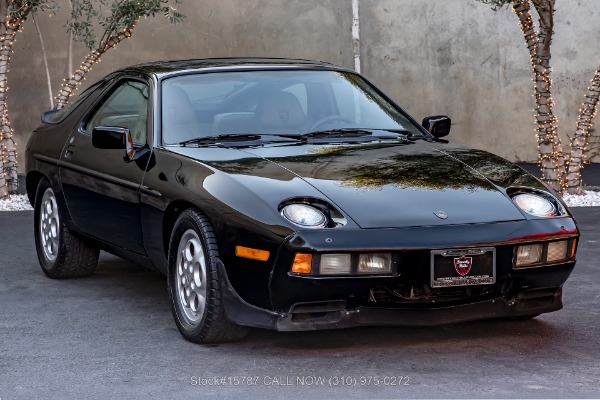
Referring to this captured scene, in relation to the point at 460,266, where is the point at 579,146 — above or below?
below

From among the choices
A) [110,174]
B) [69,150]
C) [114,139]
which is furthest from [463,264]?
[69,150]

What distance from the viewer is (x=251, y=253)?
586cm

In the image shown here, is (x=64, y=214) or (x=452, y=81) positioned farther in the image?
(x=452, y=81)

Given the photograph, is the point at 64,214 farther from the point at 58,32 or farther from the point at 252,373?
the point at 58,32

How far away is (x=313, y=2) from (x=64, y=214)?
865 centimetres

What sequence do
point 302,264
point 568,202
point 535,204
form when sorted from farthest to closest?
point 568,202 → point 535,204 → point 302,264

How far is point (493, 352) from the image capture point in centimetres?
609

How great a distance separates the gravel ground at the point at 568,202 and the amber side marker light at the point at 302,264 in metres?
7.72

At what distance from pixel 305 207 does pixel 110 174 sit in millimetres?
1847

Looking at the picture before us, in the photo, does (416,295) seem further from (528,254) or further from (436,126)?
(436,126)

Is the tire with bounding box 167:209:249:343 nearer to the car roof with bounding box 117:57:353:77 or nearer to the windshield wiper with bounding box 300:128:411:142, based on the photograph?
the windshield wiper with bounding box 300:128:411:142

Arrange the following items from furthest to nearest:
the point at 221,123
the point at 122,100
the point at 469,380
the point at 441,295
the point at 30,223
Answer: the point at 30,223, the point at 122,100, the point at 221,123, the point at 441,295, the point at 469,380

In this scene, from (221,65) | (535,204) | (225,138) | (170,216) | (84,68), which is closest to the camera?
(535,204)

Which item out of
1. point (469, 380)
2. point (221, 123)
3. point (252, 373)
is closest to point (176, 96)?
point (221, 123)
